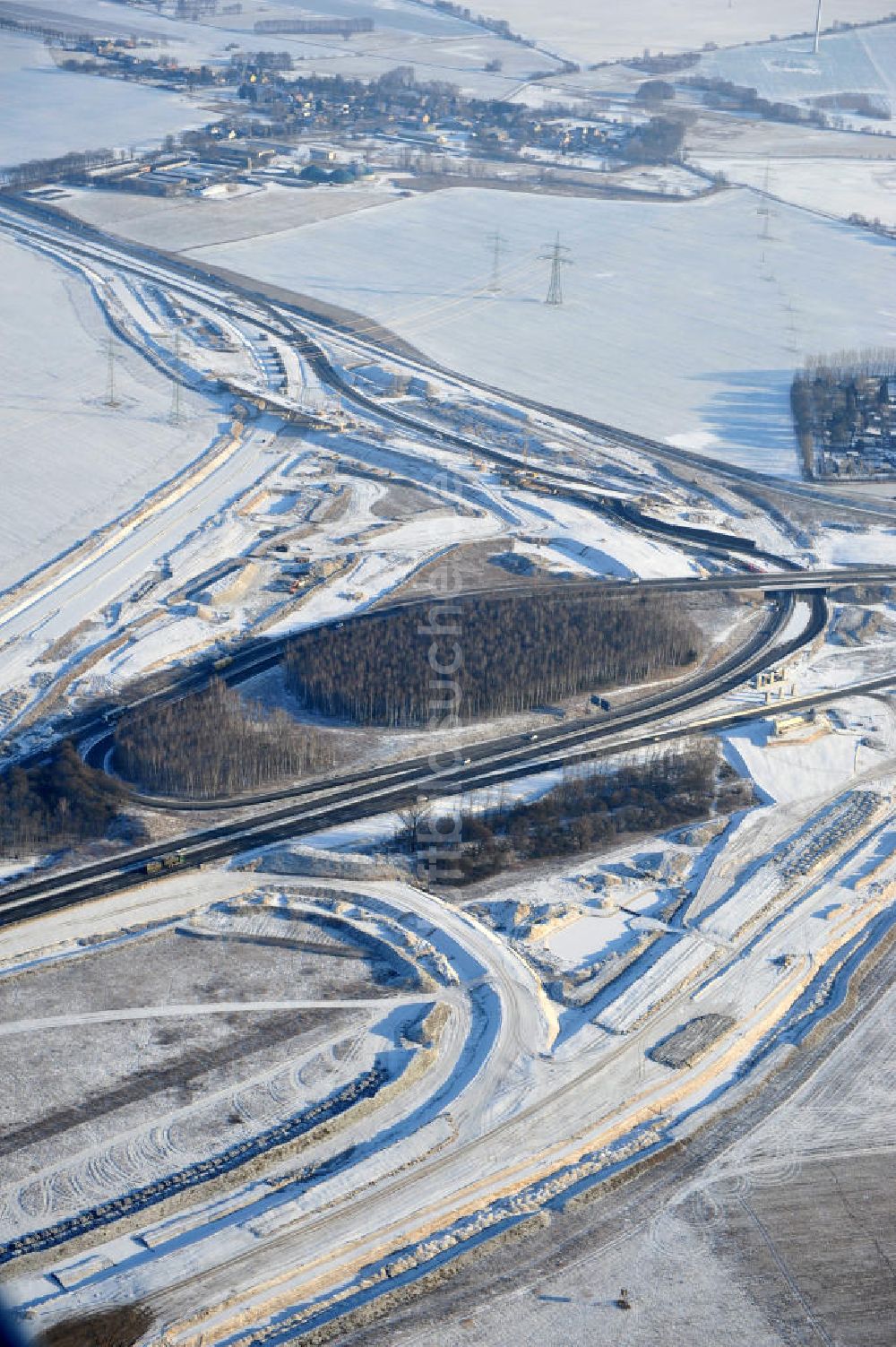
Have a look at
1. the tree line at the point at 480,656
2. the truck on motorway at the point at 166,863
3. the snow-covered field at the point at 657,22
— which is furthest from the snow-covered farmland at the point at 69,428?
the snow-covered field at the point at 657,22

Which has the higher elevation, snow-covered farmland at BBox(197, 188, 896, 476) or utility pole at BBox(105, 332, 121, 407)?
snow-covered farmland at BBox(197, 188, 896, 476)

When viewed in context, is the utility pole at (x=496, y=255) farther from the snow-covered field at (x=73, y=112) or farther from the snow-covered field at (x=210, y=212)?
the snow-covered field at (x=73, y=112)

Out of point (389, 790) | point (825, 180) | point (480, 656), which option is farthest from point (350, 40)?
point (389, 790)

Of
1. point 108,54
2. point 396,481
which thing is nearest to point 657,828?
point 396,481

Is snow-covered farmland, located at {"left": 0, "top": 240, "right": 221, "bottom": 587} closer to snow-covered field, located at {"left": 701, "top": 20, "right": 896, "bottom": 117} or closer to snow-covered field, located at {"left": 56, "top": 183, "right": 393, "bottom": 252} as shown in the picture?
snow-covered field, located at {"left": 56, "top": 183, "right": 393, "bottom": 252}

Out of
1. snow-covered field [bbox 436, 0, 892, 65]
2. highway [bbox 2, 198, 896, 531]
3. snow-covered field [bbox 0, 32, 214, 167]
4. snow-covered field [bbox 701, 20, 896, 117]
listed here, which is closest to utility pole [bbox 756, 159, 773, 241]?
snow-covered field [bbox 701, 20, 896, 117]

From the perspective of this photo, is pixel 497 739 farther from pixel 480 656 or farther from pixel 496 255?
pixel 496 255
